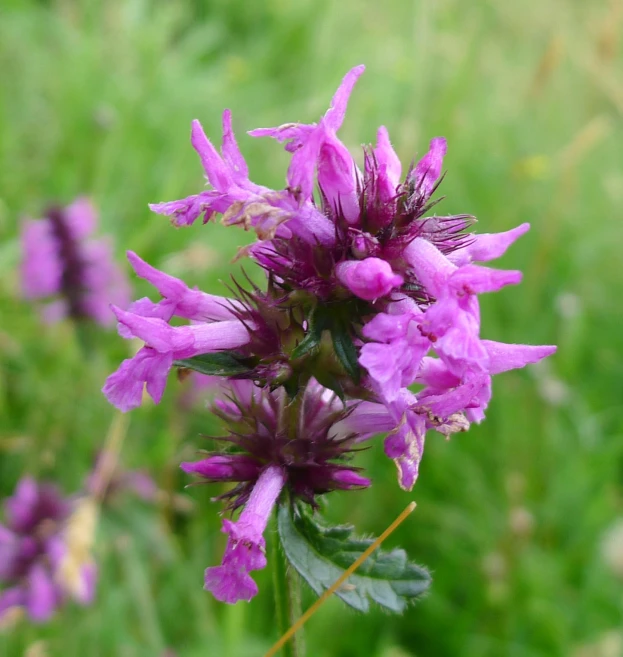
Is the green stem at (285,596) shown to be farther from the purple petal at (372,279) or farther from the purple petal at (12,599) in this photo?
the purple petal at (12,599)

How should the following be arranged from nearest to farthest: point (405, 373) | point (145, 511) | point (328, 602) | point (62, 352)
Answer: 1. point (405, 373)
2. point (328, 602)
3. point (145, 511)
4. point (62, 352)

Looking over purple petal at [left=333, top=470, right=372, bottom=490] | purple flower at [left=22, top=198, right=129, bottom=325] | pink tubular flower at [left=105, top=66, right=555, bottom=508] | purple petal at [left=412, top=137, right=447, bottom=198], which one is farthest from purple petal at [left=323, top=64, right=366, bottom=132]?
purple flower at [left=22, top=198, right=129, bottom=325]

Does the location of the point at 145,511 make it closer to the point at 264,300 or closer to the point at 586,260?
the point at 264,300

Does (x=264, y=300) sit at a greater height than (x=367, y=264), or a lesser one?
lesser

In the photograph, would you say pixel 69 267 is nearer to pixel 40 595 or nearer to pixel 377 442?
pixel 40 595

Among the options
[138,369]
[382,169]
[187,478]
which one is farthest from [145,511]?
[382,169]

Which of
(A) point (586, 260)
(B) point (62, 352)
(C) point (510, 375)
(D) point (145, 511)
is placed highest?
(A) point (586, 260)

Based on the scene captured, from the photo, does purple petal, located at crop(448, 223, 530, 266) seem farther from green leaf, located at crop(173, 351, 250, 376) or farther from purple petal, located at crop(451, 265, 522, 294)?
green leaf, located at crop(173, 351, 250, 376)
